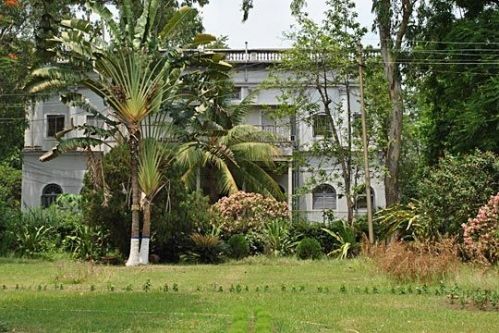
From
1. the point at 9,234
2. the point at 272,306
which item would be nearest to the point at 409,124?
the point at 9,234

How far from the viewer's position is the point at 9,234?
25.3m

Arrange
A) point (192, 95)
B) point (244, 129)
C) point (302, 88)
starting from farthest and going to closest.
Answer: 1. point (244, 129)
2. point (302, 88)
3. point (192, 95)

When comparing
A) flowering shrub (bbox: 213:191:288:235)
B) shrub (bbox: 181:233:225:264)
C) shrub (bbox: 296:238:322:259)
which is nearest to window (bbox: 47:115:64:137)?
flowering shrub (bbox: 213:191:288:235)

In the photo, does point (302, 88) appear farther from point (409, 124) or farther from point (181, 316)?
point (181, 316)

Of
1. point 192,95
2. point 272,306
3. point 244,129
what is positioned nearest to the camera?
point 272,306

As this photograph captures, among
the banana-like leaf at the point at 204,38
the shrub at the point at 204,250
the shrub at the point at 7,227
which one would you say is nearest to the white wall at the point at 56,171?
the shrub at the point at 7,227

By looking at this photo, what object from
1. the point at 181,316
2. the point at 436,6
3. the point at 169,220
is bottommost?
the point at 181,316

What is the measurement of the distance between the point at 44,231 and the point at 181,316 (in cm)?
1690

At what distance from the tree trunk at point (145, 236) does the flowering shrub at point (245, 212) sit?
3593 millimetres

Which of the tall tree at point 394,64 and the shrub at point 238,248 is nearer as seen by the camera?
the shrub at point 238,248

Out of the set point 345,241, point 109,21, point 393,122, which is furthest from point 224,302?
point 393,122

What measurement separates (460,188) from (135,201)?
31.2 ft

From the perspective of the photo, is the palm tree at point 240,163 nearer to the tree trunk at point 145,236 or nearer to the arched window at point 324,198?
the arched window at point 324,198

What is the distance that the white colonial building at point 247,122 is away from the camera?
33438 mm
